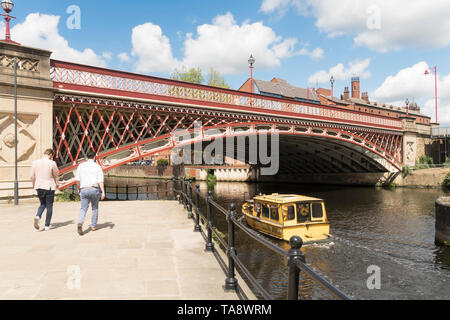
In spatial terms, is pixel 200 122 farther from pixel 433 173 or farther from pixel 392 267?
pixel 433 173

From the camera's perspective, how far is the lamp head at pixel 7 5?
11422 mm

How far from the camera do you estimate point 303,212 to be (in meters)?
14.7

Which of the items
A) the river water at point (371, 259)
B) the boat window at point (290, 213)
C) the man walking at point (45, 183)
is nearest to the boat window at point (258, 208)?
the river water at point (371, 259)

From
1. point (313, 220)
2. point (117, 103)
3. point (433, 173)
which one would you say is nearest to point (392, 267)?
point (313, 220)

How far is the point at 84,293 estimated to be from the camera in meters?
3.69

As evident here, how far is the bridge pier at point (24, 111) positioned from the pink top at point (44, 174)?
6090 millimetres

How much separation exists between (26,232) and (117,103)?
970 centimetres

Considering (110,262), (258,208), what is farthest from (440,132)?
(110,262)

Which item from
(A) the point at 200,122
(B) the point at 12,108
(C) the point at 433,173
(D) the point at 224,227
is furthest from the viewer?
(C) the point at 433,173

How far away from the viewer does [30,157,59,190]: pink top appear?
6945 mm

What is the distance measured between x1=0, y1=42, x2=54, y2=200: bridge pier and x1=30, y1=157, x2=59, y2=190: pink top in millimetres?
6090

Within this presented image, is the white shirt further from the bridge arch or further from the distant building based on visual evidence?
the distant building

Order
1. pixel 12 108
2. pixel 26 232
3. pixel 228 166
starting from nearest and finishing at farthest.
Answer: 1. pixel 26 232
2. pixel 12 108
3. pixel 228 166

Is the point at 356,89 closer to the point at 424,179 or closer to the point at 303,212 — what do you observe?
the point at 424,179
